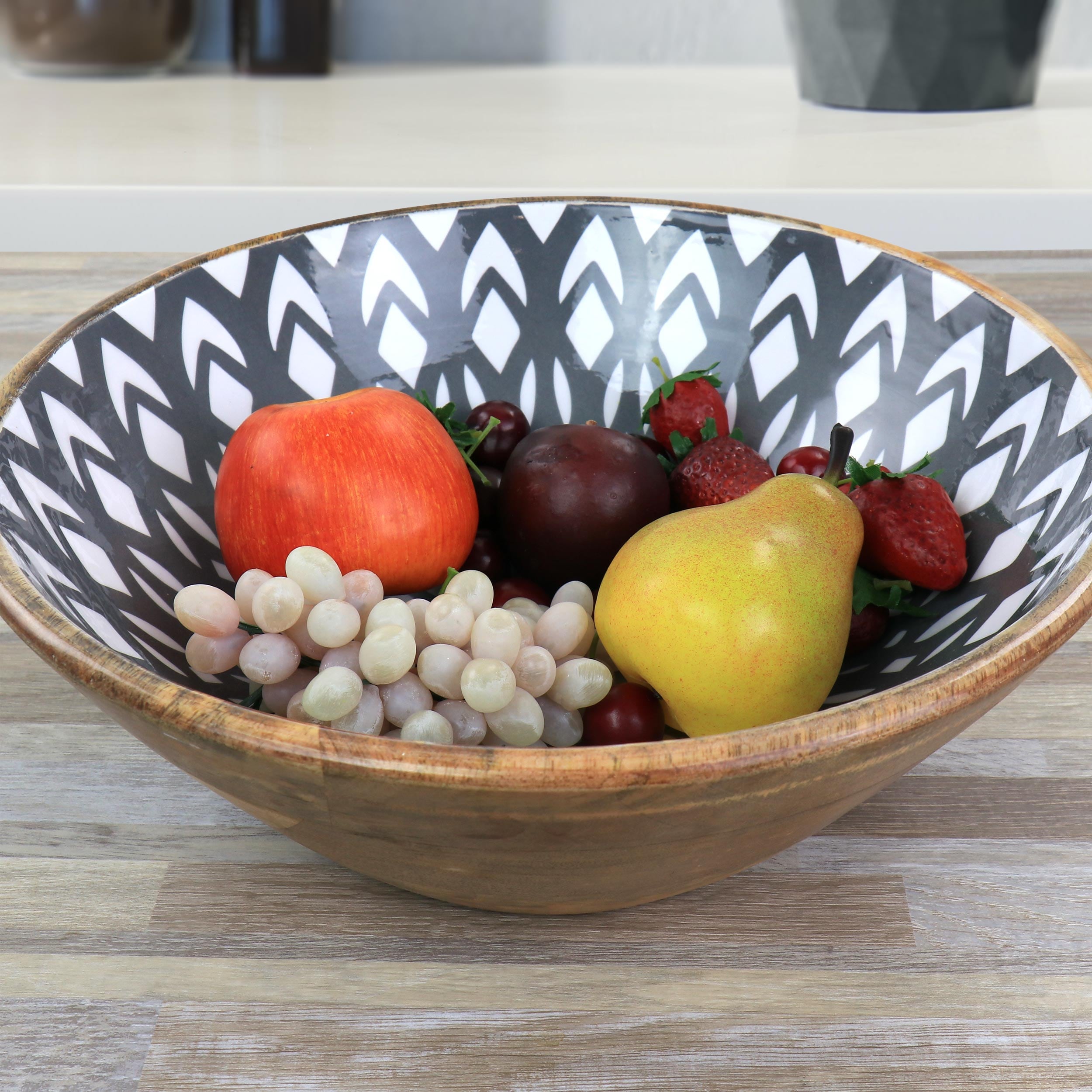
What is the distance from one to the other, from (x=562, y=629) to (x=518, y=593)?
74mm

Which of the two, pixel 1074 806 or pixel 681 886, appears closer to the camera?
pixel 681 886

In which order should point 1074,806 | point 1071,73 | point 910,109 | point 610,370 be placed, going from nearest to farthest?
1. point 1074,806
2. point 610,370
3. point 910,109
4. point 1071,73

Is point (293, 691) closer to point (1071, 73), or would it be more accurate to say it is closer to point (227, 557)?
point (227, 557)

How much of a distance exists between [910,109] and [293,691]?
1180 mm

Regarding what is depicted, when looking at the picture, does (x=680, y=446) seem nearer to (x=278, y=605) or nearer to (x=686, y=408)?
(x=686, y=408)

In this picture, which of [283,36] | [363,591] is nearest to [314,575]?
[363,591]

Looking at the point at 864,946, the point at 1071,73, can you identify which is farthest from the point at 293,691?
the point at 1071,73

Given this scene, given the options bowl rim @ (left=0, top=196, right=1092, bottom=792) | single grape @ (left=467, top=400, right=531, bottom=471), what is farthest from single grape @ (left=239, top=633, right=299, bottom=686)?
single grape @ (left=467, top=400, right=531, bottom=471)

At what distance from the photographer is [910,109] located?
51.7 inches

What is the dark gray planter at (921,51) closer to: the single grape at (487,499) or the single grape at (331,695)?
the single grape at (487,499)

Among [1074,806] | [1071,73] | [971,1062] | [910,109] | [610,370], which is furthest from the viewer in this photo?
[1071,73]

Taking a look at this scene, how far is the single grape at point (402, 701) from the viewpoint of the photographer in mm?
419

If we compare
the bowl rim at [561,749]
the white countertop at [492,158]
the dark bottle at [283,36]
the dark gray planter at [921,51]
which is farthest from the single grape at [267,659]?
the dark bottle at [283,36]

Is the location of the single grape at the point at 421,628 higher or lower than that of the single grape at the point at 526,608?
higher
